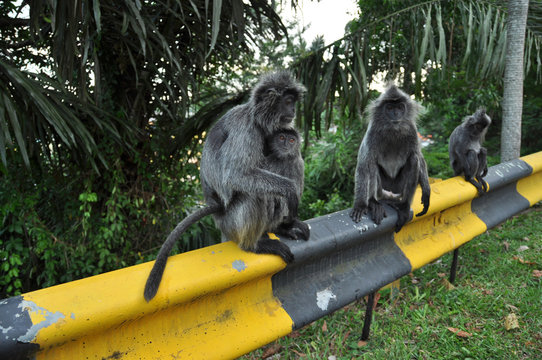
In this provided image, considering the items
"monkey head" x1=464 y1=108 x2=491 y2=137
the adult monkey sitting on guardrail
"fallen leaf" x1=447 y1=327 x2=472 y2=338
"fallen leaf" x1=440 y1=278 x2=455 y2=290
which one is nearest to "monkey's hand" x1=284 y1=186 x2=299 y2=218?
the adult monkey sitting on guardrail

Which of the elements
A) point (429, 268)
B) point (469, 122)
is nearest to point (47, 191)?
point (429, 268)

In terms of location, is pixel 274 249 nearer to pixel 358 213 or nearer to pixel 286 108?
pixel 358 213

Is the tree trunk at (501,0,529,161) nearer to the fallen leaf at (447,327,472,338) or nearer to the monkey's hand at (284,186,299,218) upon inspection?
the fallen leaf at (447,327,472,338)

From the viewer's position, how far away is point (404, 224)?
2436 mm

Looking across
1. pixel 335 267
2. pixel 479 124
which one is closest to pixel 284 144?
pixel 335 267

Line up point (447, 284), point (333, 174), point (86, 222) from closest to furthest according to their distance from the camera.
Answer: point (447, 284) < point (86, 222) < point (333, 174)

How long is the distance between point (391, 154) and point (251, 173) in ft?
5.23

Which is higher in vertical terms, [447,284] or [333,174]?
[447,284]

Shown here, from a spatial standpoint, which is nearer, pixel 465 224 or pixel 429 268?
pixel 465 224

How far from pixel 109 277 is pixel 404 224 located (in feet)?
6.03

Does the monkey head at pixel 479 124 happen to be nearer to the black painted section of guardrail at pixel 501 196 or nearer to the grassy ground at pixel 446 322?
the black painted section of guardrail at pixel 501 196

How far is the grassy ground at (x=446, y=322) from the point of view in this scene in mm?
2059

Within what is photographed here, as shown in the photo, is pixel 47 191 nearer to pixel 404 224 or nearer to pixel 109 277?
pixel 109 277

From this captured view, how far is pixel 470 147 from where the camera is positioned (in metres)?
4.39
